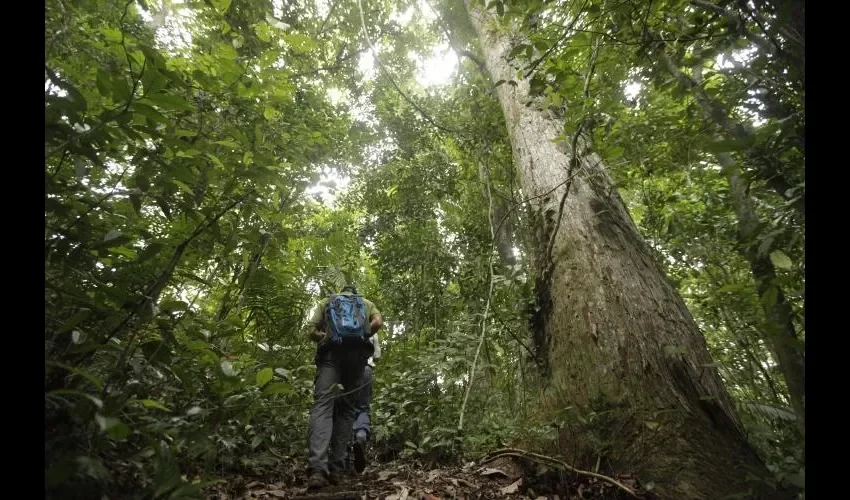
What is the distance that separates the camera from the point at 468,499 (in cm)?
239

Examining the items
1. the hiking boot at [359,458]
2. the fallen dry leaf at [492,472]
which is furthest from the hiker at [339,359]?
the fallen dry leaf at [492,472]

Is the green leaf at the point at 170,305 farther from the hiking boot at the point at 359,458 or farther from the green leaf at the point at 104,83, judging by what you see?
the hiking boot at the point at 359,458

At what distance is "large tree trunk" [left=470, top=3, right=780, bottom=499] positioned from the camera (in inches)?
79.4

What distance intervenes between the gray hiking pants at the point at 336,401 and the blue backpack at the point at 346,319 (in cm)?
18

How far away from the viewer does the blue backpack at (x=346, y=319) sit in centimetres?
362

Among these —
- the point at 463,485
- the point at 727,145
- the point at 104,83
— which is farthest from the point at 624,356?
the point at 104,83

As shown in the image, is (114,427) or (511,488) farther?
(511,488)

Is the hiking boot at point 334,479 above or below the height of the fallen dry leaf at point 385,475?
below

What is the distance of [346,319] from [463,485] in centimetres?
168

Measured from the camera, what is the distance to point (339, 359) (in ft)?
12.2

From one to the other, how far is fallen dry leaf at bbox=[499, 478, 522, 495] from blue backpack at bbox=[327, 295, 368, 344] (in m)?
1.75

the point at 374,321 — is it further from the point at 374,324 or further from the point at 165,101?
the point at 165,101

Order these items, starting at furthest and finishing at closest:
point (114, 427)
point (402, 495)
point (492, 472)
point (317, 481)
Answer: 1. point (317, 481)
2. point (492, 472)
3. point (402, 495)
4. point (114, 427)

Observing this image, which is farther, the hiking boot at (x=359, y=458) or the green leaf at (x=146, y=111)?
the hiking boot at (x=359, y=458)
